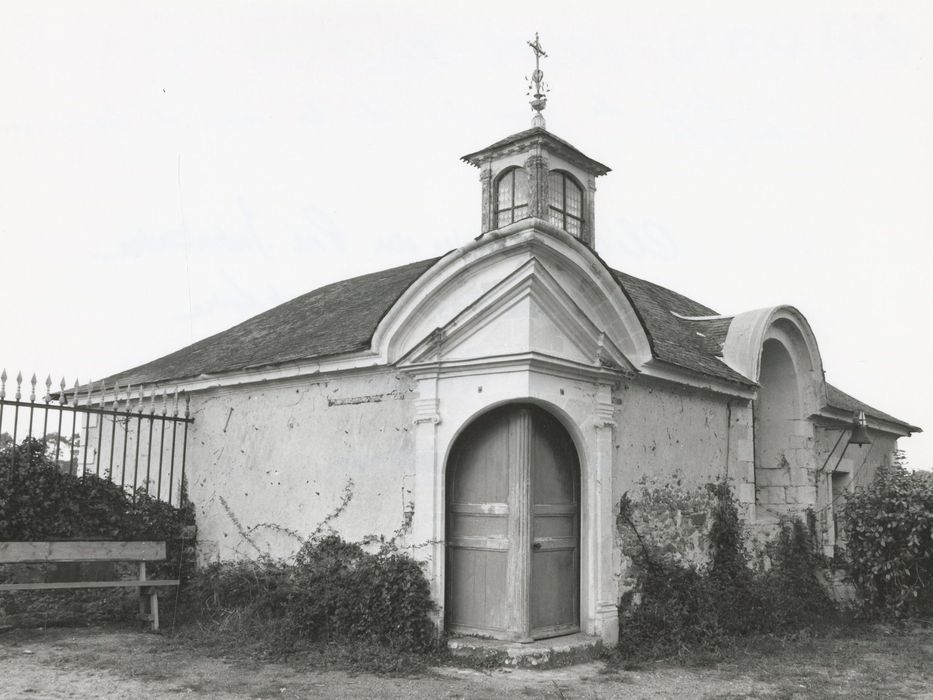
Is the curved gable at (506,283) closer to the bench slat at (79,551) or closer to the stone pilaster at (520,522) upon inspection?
the stone pilaster at (520,522)

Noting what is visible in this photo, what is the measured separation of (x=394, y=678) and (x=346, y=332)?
4402 millimetres

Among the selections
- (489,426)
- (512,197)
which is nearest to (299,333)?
(512,197)

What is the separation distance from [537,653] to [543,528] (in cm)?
124

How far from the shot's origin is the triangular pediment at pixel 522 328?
820cm

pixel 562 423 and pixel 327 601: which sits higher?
pixel 562 423

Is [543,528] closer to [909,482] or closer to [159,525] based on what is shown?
[159,525]

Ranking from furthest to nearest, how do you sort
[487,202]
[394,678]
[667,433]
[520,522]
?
1. [487,202]
2. [667,433]
3. [520,522]
4. [394,678]

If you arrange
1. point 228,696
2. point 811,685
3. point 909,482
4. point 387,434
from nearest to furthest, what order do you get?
point 228,696 → point 811,685 → point 387,434 → point 909,482

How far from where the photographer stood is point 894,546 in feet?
37.1

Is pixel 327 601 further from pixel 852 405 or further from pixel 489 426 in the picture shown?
pixel 852 405

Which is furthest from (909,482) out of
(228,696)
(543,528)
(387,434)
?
(228,696)

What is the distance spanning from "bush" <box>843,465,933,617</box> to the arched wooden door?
16.3 feet

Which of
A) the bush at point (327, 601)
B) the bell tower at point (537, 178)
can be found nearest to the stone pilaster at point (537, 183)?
the bell tower at point (537, 178)

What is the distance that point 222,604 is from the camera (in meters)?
9.95
